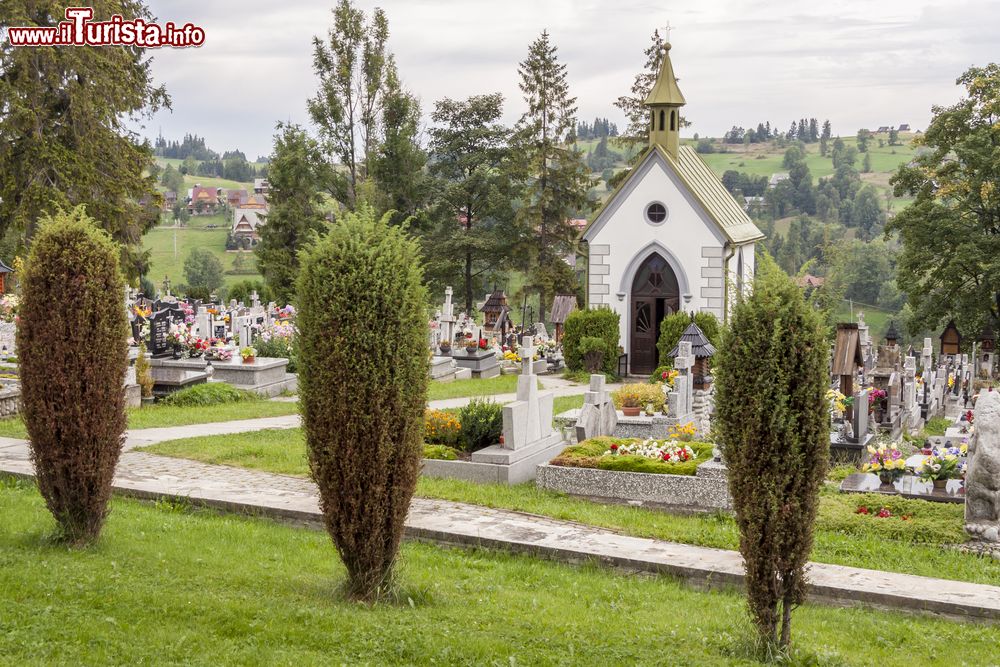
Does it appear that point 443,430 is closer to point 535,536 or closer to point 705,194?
point 535,536

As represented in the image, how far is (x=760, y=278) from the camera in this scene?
6.93 m

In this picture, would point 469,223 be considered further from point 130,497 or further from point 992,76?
point 130,497

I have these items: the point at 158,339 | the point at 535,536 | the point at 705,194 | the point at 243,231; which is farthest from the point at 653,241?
the point at 243,231

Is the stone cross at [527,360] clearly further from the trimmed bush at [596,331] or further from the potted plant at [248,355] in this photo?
the trimmed bush at [596,331]

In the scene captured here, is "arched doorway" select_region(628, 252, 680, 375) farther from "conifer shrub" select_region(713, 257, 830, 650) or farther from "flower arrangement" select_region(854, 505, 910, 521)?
"conifer shrub" select_region(713, 257, 830, 650)

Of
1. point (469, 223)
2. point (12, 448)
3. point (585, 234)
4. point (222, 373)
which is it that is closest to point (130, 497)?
point (12, 448)

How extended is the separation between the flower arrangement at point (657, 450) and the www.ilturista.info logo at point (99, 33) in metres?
16.5

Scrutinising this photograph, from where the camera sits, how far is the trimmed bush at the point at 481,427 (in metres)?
Answer: 14.5

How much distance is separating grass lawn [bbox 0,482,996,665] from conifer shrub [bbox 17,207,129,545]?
524mm

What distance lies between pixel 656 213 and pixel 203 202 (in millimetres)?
79374

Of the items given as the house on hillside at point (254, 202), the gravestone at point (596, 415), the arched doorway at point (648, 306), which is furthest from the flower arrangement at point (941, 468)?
the house on hillside at point (254, 202)

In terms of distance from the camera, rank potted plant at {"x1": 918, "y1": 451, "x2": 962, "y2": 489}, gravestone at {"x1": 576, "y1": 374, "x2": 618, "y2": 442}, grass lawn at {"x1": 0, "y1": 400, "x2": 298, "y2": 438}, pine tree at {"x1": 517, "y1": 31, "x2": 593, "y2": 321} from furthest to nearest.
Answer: pine tree at {"x1": 517, "y1": 31, "x2": 593, "y2": 321}, grass lawn at {"x1": 0, "y1": 400, "x2": 298, "y2": 438}, gravestone at {"x1": 576, "y1": 374, "x2": 618, "y2": 442}, potted plant at {"x1": 918, "y1": 451, "x2": 962, "y2": 489}

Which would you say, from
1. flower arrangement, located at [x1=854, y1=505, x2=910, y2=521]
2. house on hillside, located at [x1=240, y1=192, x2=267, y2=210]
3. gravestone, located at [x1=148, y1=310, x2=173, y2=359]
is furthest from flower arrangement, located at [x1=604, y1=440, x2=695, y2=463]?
house on hillside, located at [x1=240, y1=192, x2=267, y2=210]

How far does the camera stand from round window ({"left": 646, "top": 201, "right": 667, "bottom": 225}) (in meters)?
26.7
